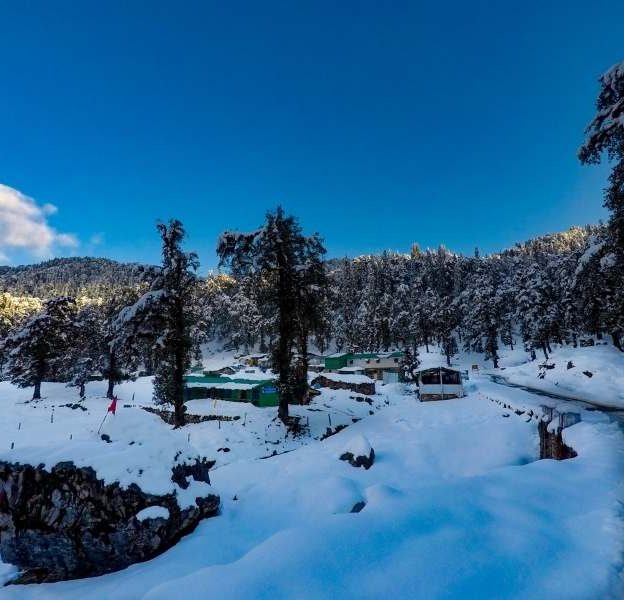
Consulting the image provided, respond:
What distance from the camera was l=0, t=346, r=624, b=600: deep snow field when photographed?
18.6ft

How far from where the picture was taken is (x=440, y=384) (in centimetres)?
3756

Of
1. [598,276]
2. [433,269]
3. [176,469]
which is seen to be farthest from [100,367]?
[433,269]

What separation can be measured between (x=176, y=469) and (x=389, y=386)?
1781 inches

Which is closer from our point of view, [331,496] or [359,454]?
[331,496]

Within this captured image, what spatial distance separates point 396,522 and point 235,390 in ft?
107

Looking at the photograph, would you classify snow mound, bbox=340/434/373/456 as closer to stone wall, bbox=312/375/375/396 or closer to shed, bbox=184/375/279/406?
shed, bbox=184/375/279/406

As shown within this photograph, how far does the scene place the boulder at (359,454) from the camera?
45.3 ft

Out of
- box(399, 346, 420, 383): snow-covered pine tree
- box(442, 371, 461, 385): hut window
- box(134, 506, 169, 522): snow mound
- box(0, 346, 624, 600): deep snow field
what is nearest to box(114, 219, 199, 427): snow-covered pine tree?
box(0, 346, 624, 600): deep snow field

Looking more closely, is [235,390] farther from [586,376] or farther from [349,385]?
[586,376]

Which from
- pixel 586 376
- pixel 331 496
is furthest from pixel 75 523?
pixel 586 376

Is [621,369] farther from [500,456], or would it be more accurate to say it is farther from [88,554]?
[88,554]

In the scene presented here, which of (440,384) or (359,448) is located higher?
(359,448)

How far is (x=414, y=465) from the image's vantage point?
13695mm

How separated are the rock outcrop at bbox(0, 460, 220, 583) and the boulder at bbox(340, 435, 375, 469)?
6502mm
